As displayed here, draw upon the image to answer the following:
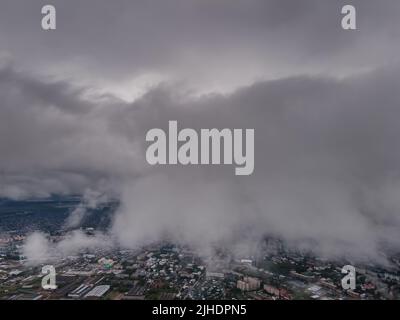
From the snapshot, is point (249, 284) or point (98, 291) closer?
point (98, 291)

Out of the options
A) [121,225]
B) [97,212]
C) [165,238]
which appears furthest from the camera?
[97,212]

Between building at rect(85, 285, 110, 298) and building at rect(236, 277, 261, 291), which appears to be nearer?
building at rect(85, 285, 110, 298)

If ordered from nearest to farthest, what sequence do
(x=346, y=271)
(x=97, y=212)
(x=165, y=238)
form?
(x=346, y=271), (x=165, y=238), (x=97, y=212)

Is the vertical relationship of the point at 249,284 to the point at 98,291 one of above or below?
above

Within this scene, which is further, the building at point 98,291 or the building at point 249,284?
the building at point 249,284

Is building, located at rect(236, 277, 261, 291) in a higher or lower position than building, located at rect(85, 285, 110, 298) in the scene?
higher

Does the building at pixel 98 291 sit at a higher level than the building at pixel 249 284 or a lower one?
lower

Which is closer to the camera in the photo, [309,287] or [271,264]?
[309,287]
